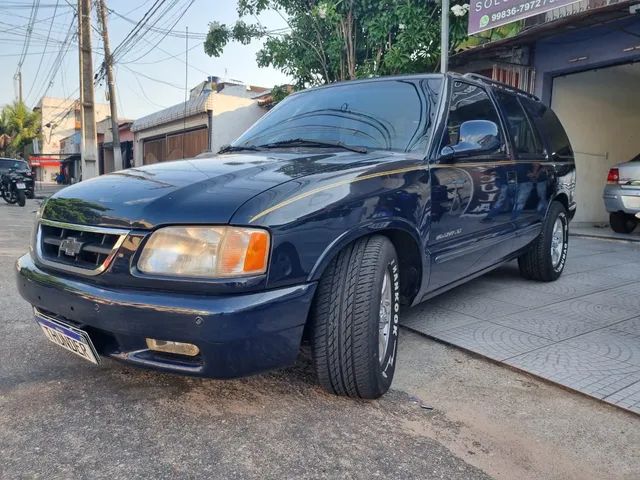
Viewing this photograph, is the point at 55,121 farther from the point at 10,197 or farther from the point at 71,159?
the point at 10,197

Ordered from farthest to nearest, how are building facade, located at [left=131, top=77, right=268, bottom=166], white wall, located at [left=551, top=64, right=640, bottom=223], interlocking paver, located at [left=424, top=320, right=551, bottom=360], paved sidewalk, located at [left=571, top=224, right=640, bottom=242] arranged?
building facade, located at [left=131, top=77, right=268, bottom=166] < white wall, located at [left=551, top=64, right=640, bottom=223] < paved sidewalk, located at [left=571, top=224, right=640, bottom=242] < interlocking paver, located at [left=424, top=320, right=551, bottom=360]

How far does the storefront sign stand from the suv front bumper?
6261 millimetres

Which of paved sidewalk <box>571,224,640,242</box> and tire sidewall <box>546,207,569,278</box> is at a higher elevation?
tire sidewall <box>546,207,569,278</box>

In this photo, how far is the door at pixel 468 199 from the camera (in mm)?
3154

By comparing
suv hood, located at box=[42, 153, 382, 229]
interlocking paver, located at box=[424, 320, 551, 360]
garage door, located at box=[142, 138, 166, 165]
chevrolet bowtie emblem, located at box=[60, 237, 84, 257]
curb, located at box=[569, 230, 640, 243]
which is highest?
garage door, located at box=[142, 138, 166, 165]

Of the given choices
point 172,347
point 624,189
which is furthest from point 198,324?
point 624,189

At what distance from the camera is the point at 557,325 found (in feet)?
12.7

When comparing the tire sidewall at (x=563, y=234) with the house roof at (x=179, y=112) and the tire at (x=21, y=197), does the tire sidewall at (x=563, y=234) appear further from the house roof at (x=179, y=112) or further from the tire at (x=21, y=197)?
the tire at (x=21, y=197)

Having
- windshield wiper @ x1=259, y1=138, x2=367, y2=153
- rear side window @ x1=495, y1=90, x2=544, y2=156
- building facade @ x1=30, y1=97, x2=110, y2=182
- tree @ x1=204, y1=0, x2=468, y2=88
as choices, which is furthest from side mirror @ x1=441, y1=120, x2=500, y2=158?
building facade @ x1=30, y1=97, x2=110, y2=182

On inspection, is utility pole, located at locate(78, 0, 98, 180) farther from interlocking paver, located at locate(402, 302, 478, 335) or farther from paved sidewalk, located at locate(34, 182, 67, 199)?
interlocking paver, located at locate(402, 302, 478, 335)

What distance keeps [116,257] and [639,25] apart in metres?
8.25

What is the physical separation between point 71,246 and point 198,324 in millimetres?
789

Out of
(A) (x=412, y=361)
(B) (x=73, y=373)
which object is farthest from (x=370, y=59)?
(B) (x=73, y=373)

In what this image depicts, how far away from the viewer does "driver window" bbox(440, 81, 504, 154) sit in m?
3.37
